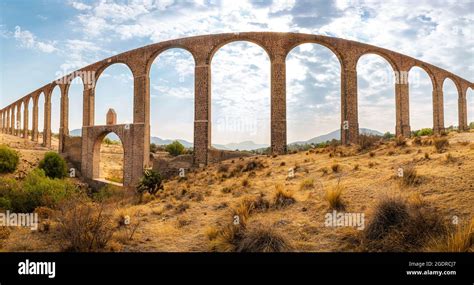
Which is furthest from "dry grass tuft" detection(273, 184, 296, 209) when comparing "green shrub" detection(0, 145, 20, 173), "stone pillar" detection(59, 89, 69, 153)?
"stone pillar" detection(59, 89, 69, 153)

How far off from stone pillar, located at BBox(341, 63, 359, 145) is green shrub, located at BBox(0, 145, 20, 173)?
23410mm

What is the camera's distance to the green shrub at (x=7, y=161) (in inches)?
921

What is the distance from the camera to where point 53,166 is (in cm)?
2456

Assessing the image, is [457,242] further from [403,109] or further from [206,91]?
[403,109]

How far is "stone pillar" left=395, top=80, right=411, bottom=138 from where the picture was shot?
2562 centimetres

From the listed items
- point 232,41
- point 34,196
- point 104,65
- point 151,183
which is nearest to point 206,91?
point 232,41

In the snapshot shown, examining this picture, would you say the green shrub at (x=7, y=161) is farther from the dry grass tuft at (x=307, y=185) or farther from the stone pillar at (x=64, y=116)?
the dry grass tuft at (x=307, y=185)

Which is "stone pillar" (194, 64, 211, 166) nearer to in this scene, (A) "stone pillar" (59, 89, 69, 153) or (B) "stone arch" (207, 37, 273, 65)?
(B) "stone arch" (207, 37, 273, 65)

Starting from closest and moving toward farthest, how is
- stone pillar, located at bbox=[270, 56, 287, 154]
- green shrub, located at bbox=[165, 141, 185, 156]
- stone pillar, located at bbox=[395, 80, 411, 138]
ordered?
stone pillar, located at bbox=[270, 56, 287, 154] < stone pillar, located at bbox=[395, 80, 411, 138] < green shrub, located at bbox=[165, 141, 185, 156]

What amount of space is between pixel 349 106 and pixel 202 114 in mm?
10096

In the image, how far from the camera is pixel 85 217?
6.61 metres

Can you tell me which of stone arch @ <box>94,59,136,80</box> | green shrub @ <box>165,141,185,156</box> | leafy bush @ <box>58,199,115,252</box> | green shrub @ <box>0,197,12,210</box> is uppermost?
stone arch @ <box>94,59,136,80</box>

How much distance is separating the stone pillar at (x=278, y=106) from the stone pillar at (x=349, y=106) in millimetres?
4371

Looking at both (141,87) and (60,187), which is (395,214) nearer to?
(60,187)
